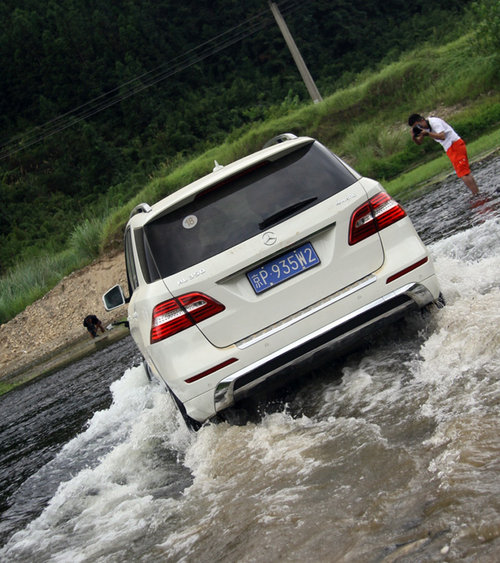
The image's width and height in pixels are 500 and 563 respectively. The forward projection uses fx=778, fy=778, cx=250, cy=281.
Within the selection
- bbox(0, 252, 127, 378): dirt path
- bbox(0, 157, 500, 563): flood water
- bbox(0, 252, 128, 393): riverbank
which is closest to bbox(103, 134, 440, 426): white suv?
bbox(0, 157, 500, 563): flood water

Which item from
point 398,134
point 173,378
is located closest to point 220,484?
point 173,378

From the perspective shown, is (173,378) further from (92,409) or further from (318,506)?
(92,409)

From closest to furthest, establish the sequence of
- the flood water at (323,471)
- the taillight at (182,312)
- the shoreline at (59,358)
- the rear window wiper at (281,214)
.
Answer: the flood water at (323,471), the taillight at (182,312), the rear window wiper at (281,214), the shoreline at (59,358)

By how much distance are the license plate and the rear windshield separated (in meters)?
0.22

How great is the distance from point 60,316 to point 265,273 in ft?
83.7

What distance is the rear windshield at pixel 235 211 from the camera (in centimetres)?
502

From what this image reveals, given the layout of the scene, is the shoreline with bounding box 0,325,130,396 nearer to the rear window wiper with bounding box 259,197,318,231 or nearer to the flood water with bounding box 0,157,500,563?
the flood water with bounding box 0,157,500,563

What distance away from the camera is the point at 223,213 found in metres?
5.09

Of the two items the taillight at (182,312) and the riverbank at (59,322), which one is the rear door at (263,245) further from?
the riverbank at (59,322)

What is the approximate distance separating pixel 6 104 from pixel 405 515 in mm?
72406

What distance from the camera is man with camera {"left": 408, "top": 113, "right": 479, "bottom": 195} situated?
12.3 m

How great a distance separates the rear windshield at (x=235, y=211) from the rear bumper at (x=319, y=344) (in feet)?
2.50

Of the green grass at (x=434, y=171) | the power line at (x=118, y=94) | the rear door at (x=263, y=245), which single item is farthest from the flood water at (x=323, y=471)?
the power line at (x=118, y=94)

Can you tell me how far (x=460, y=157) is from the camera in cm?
1228
